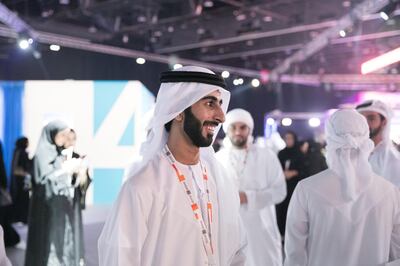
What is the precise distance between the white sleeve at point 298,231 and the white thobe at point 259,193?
152cm

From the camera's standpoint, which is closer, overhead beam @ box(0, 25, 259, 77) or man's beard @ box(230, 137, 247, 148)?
man's beard @ box(230, 137, 247, 148)

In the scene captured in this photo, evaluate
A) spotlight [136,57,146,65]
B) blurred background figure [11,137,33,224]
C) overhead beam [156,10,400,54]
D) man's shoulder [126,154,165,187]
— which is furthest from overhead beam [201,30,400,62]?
man's shoulder [126,154,165,187]

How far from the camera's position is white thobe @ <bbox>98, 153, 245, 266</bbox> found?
6.39 feet

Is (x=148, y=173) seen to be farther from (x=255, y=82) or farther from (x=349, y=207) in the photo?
(x=255, y=82)

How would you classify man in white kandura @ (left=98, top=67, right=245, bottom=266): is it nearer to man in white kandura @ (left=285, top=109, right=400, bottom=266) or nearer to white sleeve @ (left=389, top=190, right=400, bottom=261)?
man in white kandura @ (left=285, top=109, right=400, bottom=266)

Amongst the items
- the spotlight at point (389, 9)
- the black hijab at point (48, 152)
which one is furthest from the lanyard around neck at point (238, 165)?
the spotlight at point (389, 9)

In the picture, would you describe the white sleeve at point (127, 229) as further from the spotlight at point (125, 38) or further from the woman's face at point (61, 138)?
the spotlight at point (125, 38)

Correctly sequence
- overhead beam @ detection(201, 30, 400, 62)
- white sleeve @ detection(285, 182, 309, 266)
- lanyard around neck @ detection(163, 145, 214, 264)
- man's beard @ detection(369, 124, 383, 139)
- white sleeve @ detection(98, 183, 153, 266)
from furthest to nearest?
overhead beam @ detection(201, 30, 400, 62), man's beard @ detection(369, 124, 383, 139), white sleeve @ detection(285, 182, 309, 266), lanyard around neck @ detection(163, 145, 214, 264), white sleeve @ detection(98, 183, 153, 266)

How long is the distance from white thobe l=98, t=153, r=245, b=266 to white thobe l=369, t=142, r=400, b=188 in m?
1.74

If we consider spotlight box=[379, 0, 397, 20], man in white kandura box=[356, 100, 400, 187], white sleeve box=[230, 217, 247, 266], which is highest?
spotlight box=[379, 0, 397, 20]

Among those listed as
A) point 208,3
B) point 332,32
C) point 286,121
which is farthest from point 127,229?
point 286,121

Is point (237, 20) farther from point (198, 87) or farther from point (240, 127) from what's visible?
point (198, 87)

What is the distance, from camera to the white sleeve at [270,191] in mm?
4238

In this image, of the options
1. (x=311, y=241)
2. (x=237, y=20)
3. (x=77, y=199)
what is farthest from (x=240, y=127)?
(x=237, y=20)
